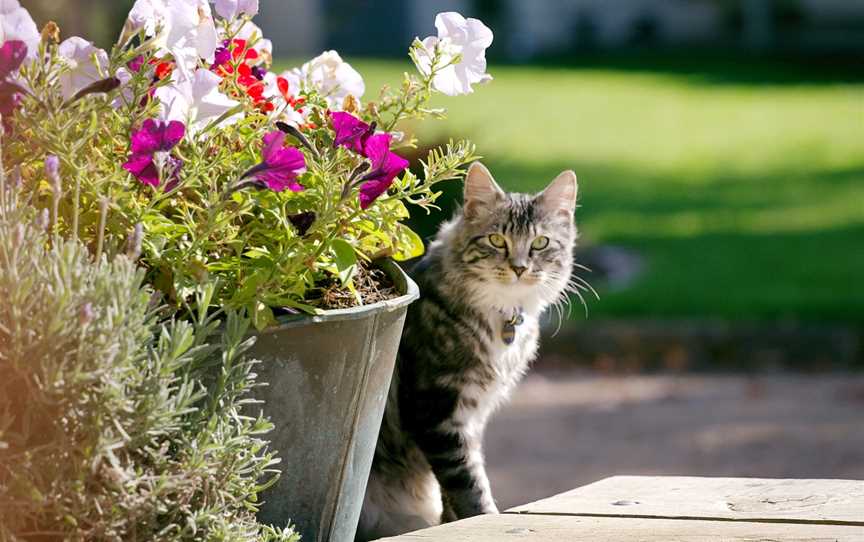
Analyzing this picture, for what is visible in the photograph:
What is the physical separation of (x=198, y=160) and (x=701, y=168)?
13489 mm

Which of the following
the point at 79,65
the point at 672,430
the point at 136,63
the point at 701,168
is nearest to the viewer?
the point at 79,65

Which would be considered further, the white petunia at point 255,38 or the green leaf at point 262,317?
the white petunia at point 255,38

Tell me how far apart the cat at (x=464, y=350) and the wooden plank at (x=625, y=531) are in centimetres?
79

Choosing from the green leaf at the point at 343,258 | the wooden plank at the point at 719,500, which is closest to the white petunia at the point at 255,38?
the green leaf at the point at 343,258

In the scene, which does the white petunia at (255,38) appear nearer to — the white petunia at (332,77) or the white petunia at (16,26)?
the white petunia at (332,77)

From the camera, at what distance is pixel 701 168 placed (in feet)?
48.6

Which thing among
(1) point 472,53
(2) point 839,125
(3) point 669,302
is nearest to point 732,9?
(2) point 839,125

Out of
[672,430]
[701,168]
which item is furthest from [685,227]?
[672,430]

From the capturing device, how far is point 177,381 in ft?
5.67

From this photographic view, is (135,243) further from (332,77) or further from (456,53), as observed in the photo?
(332,77)

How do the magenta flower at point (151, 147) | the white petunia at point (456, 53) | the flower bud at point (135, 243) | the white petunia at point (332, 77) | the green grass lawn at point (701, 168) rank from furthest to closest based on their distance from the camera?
the green grass lawn at point (701, 168) < the white petunia at point (332, 77) < the white petunia at point (456, 53) < the magenta flower at point (151, 147) < the flower bud at point (135, 243)

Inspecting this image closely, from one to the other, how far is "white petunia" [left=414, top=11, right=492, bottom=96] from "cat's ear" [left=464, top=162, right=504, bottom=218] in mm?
1122

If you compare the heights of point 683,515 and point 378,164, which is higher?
point 378,164

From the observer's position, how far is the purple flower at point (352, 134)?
193 centimetres
